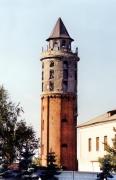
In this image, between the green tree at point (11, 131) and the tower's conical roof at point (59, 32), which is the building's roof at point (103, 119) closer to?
the green tree at point (11, 131)

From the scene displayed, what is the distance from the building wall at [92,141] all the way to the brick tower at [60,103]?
1649 cm

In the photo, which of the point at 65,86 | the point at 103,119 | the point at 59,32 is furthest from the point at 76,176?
the point at 59,32

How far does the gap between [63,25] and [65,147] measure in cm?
1911

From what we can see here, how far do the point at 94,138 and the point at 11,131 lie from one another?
590 inches

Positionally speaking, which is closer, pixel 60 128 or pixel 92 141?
pixel 92 141

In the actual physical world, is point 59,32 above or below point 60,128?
above

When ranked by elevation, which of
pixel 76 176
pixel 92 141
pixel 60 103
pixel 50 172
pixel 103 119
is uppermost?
pixel 60 103

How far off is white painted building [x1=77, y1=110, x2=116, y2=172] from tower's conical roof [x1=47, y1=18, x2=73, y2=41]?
80.9 ft

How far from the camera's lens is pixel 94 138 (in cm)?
7419

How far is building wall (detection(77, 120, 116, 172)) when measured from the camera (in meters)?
70.9

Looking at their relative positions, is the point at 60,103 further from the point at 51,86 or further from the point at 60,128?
the point at 60,128

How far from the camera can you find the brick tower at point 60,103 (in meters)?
94.6

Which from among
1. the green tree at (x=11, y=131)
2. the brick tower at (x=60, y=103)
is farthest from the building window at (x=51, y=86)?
the green tree at (x=11, y=131)

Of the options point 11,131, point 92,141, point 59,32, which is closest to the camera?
point 11,131
